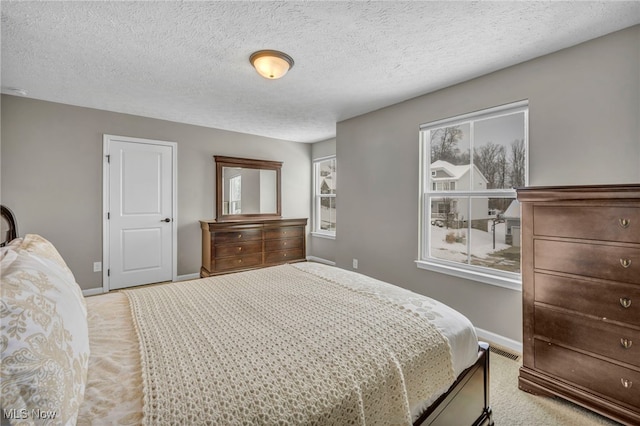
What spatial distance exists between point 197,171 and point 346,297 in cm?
364

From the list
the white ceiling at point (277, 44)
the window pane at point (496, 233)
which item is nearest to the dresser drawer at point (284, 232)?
the white ceiling at point (277, 44)

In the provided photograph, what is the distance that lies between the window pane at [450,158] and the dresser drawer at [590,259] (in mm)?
1136

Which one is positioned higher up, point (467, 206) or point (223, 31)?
point (223, 31)

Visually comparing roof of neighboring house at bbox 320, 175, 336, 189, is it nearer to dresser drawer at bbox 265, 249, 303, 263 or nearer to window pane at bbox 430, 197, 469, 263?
dresser drawer at bbox 265, 249, 303, 263

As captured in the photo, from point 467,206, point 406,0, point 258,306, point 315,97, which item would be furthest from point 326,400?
point 315,97

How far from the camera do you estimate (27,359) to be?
0.62 metres

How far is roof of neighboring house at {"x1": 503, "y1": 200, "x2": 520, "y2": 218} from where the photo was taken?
2432mm

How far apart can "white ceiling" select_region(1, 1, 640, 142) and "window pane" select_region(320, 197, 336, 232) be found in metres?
2.34

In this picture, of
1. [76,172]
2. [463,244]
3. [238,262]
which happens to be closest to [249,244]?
[238,262]

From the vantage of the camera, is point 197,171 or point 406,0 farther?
point 197,171

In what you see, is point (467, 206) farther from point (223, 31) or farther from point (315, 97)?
point (223, 31)

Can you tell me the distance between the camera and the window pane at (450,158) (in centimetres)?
280

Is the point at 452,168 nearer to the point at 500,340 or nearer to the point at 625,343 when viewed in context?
the point at 500,340

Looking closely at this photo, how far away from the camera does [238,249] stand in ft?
14.0
